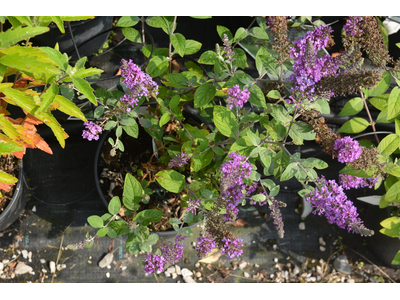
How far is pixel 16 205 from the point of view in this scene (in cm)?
175

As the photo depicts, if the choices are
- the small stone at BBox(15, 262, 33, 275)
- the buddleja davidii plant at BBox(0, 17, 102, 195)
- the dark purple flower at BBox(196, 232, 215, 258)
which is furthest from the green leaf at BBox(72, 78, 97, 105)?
the small stone at BBox(15, 262, 33, 275)

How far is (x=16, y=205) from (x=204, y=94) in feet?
4.14

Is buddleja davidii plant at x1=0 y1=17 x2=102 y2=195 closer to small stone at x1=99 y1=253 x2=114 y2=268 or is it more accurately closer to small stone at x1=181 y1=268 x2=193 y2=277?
small stone at x1=99 y1=253 x2=114 y2=268

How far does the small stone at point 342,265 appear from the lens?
6.83ft

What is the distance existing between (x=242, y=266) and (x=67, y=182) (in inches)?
48.6

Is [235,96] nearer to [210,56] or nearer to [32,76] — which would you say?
[210,56]

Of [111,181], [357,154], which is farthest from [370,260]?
[111,181]

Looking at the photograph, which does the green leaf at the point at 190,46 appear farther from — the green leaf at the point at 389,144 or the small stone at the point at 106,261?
the small stone at the point at 106,261

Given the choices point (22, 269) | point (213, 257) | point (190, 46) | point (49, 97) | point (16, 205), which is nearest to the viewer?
point (49, 97)

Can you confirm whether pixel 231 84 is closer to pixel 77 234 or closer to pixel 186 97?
pixel 186 97

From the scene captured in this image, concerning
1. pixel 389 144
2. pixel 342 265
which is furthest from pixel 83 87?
pixel 342 265

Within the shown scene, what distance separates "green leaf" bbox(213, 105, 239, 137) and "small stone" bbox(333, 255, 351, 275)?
143 centimetres

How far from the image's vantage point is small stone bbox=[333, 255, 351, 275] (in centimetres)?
208

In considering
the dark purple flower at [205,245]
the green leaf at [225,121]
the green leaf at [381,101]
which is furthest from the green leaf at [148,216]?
the green leaf at [381,101]
